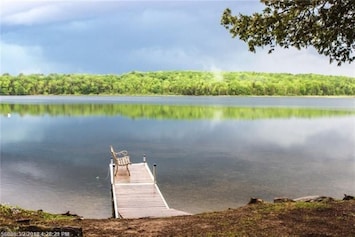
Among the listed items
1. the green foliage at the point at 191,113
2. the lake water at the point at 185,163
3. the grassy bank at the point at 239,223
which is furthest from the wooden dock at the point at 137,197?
the green foliage at the point at 191,113

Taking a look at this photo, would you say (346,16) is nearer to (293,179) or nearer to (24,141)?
(293,179)

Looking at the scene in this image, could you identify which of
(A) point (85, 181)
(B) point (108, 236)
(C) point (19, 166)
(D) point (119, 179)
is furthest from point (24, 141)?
(B) point (108, 236)

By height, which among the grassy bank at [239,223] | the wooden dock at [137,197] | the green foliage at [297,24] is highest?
the green foliage at [297,24]

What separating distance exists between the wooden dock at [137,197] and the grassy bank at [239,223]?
164 inches

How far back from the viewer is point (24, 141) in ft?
148

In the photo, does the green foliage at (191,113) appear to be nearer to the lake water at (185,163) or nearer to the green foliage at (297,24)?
the lake water at (185,163)

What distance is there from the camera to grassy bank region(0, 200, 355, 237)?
348 inches

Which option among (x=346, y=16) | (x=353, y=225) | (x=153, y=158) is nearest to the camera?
(x=353, y=225)

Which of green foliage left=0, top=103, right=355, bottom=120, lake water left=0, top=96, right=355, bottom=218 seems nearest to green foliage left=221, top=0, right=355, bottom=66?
lake water left=0, top=96, right=355, bottom=218

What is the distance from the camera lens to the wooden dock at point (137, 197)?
15.1 metres

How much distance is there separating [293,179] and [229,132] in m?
27.9

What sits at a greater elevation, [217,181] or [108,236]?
[108,236]

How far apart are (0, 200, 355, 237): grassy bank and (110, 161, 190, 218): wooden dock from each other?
13.7 ft

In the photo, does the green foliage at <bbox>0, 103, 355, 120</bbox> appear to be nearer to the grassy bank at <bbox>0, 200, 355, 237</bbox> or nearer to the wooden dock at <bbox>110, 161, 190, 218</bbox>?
the wooden dock at <bbox>110, 161, 190, 218</bbox>
